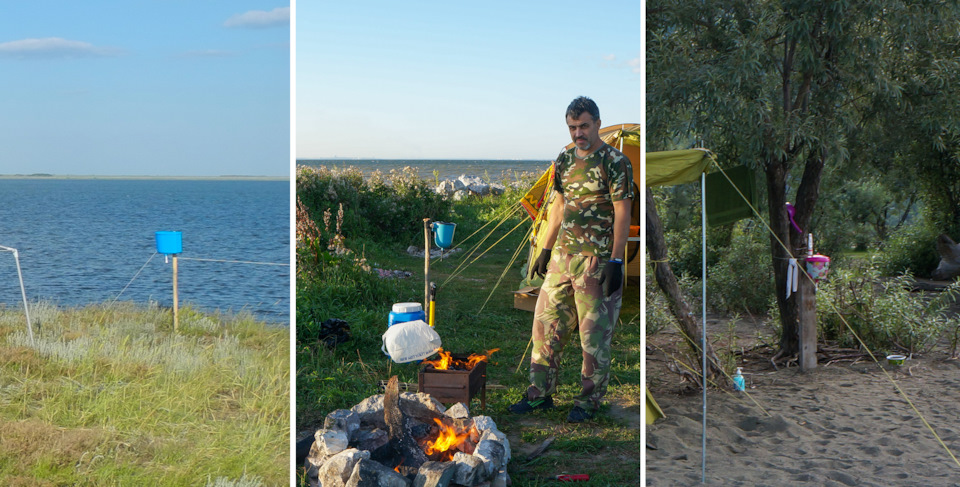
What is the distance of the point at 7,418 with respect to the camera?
3959mm

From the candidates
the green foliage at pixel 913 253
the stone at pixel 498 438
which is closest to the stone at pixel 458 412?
the stone at pixel 498 438

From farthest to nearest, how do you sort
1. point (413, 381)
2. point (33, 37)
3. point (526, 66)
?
point (33, 37), point (413, 381), point (526, 66)

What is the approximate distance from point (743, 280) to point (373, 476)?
562 centimetres

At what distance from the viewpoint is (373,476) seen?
281 cm

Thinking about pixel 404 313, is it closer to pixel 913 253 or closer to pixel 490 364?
pixel 490 364

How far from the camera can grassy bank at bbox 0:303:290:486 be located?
349 cm

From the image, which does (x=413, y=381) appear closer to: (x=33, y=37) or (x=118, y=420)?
(x=118, y=420)

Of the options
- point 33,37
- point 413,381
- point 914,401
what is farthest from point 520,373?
point 33,37

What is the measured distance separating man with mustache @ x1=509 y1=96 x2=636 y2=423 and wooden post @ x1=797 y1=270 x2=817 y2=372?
249 centimetres

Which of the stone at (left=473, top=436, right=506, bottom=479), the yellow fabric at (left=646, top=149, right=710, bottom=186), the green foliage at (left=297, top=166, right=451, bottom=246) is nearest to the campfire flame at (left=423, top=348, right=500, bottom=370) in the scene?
the stone at (left=473, top=436, right=506, bottom=479)

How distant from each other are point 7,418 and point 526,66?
3272 millimetres

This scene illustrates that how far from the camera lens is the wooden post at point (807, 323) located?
5527 millimetres

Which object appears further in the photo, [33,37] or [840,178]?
[33,37]

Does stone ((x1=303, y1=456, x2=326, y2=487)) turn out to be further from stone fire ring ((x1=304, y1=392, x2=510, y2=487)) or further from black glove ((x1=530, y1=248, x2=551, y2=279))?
black glove ((x1=530, y1=248, x2=551, y2=279))
